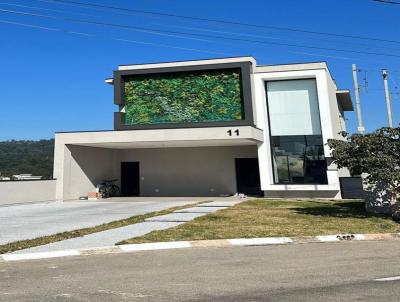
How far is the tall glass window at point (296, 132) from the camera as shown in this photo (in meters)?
24.6

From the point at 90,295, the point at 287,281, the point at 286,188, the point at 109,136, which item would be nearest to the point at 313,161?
the point at 286,188

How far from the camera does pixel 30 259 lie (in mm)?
8680

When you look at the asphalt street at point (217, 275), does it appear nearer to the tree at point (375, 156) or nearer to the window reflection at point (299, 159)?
the tree at point (375, 156)

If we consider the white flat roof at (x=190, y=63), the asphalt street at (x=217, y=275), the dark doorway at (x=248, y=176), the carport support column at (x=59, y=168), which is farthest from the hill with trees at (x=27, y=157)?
the asphalt street at (x=217, y=275)

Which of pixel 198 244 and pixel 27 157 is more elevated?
pixel 27 157

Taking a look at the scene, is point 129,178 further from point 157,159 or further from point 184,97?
point 184,97

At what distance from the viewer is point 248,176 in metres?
28.6

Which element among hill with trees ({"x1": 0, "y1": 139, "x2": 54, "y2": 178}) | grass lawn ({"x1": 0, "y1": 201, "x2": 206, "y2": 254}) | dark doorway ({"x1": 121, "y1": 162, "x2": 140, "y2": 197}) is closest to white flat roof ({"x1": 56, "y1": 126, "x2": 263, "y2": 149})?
hill with trees ({"x1": 0, "y1": 139, "x2": 54, "y2": 178})

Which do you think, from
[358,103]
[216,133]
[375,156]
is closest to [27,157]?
[216,133]

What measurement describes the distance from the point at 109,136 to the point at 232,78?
8.86 m

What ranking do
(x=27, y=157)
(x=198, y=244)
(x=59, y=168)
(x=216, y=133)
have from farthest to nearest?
1. (x=27, y=157)
2. (x=59, y=168)
3. (x=216, y=133)
4. (x=198, y=244)

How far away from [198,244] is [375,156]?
731 centimetres

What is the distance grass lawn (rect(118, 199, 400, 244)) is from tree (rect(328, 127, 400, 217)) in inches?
55.5

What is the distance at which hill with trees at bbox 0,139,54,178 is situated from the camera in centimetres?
3465
